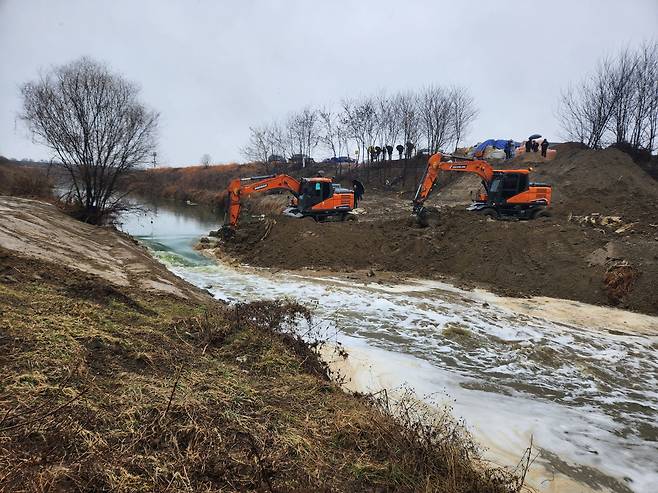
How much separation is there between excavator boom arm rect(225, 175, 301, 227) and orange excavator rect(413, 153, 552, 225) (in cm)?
640

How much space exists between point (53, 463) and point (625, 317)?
13.1 metres

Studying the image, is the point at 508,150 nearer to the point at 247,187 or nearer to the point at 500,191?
the point at 500,191

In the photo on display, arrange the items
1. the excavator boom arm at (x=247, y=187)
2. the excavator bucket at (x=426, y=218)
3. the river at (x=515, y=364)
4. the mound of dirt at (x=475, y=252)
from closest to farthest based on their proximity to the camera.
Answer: the river at (x=515, y=364) < the mound of dirt at (x=475, y=252) < the excavator bucket at (x=426, y=218) < the excavator boom arm at (x=247, y=187)

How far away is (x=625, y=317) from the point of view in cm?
1120

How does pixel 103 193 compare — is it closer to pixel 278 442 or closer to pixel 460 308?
pixel 460 308

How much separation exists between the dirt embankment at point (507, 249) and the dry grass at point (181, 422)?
10.5 metres

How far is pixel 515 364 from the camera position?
8.02 metres

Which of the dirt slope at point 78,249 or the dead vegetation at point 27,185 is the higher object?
the dead vegetation at point 27,185

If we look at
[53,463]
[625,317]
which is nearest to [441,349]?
[625,317]

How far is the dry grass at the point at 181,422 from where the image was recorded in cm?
299

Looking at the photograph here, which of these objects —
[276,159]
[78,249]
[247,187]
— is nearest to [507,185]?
[247,187]

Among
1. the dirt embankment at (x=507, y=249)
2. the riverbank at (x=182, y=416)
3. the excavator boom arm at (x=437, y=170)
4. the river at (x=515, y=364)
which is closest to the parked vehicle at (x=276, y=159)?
the dirt embankment at (x=507, y=249)

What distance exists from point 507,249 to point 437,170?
203 inches

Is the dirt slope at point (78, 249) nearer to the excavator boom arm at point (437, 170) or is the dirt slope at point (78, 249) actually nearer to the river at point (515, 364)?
the river at point (515, 364)
